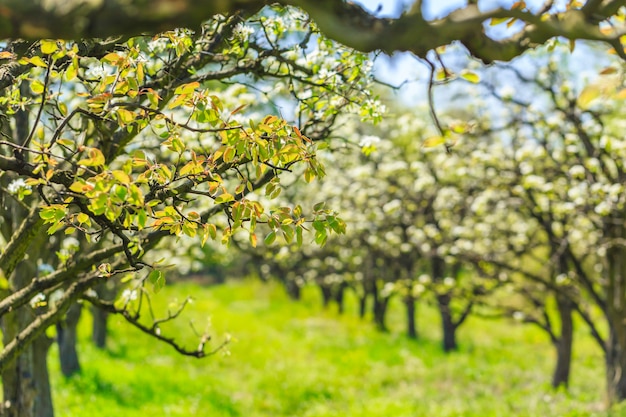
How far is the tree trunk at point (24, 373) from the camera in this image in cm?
665

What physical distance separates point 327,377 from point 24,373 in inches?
368

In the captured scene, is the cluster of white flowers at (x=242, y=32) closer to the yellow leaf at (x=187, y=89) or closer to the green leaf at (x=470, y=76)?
the yellow leaf at (x=187, y=89)

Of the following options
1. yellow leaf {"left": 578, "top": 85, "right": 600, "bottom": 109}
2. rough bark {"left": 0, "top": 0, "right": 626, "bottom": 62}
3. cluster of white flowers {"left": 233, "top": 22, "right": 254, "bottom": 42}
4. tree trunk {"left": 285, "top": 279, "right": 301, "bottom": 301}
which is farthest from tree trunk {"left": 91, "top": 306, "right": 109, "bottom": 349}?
tree trunk {"left": 285, "top": 279, "right": 301, "bottom": 301}

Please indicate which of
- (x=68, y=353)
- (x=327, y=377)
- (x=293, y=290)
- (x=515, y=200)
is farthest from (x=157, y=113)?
(x=293, y=290)

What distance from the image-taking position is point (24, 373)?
6.96 metres

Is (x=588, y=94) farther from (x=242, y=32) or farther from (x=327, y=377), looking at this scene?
(x=327, y=377)

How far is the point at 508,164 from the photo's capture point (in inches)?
522

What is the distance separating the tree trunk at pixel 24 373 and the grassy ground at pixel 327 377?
251 cm

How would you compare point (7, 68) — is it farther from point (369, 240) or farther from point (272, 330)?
point (272, 330)

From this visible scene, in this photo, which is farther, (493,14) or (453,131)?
(453,131)

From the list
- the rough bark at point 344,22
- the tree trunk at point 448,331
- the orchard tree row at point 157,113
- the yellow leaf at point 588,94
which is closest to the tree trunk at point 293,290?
the tree trunk at point 448,331

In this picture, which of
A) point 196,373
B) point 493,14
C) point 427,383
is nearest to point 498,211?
point 427,383

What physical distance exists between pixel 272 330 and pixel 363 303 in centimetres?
613

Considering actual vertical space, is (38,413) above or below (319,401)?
above
